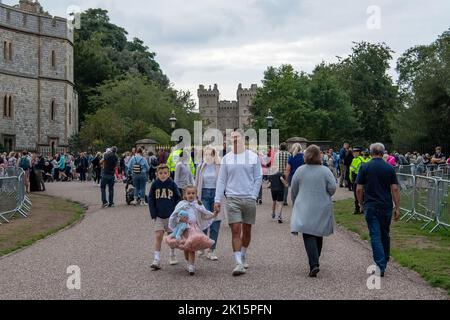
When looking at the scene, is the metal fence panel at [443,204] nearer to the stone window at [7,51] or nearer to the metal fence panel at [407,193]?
the metal fence panel at [407,193]

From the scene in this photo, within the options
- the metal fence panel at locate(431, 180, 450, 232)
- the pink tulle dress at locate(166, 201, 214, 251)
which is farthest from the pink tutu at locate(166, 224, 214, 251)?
the metal fence panel at locate(431, 180, 450, 232)

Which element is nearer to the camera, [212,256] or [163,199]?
[163,199]

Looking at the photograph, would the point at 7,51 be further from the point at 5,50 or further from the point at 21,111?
the point at 21,111

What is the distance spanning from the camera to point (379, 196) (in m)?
9.50

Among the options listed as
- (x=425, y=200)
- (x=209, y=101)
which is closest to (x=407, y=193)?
(x=425, y=200)

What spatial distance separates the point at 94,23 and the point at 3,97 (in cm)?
3767

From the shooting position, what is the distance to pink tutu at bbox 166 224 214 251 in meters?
9.34

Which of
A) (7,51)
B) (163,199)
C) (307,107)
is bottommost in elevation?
(163,199)

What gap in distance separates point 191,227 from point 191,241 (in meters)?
0.34

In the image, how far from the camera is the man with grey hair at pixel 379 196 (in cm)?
948

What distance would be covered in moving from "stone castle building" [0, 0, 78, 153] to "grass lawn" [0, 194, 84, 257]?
1204 inches

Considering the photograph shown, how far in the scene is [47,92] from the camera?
5500cm

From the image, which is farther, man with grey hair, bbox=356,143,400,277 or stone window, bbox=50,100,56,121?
stone window, bbox=50,100,56,121

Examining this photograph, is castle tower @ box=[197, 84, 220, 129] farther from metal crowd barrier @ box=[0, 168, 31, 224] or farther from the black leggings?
the black leggings
